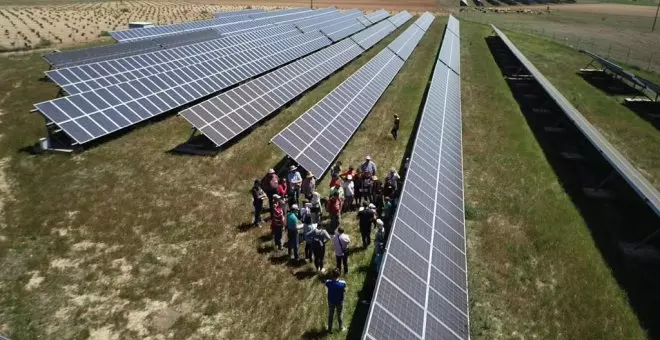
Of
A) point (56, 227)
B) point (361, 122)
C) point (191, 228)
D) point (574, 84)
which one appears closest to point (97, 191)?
point (56, 227)

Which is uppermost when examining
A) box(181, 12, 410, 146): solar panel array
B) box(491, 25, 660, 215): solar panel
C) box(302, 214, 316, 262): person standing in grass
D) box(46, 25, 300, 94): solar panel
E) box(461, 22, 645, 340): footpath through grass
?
box(46, 25, 300, 94): solar panel

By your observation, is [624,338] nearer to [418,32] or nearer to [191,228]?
[191,228]

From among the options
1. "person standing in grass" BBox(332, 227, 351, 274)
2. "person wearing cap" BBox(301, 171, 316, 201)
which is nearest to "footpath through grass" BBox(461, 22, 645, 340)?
"person standing in grass" BBox(332, 227, 351, 274)

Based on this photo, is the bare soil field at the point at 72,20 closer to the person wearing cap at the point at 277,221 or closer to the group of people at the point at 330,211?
the group of people at the point at 330,211

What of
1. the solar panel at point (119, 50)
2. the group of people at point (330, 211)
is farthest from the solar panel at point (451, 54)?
the group of people at point (330, 211)

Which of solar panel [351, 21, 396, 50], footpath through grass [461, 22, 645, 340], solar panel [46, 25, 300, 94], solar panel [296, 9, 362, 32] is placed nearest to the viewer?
footpath through grass [461, 22, 645, 340]

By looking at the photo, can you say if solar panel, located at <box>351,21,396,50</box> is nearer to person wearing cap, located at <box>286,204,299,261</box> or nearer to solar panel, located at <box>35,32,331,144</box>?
solar panel, located at <box>35,32,331,144</box>
